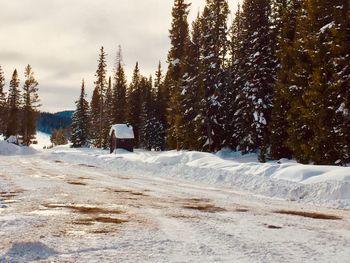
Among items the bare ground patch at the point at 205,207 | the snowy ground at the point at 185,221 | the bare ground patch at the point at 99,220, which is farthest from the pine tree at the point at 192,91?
the bare ground patch at the point at 99,220

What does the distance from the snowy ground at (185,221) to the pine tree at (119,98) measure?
49869 mm

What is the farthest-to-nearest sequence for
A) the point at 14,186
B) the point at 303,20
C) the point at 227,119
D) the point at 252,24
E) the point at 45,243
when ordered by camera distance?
the point at 227,119 < the point at 252,24 < the point at 303,20 < the point at 14,186 < the point at 45,243

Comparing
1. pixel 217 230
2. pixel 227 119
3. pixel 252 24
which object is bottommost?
pixel 217 230

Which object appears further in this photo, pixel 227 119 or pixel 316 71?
pixel 227 119

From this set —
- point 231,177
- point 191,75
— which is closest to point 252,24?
point 191,75

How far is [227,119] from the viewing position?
38.3 metres

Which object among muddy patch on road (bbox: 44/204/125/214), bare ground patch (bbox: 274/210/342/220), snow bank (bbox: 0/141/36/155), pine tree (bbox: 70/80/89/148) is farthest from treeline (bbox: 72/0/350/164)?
pine tree (bbox: 70/80/89/148)

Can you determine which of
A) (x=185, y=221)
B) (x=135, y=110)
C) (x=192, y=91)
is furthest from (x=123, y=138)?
(x=185, y=221)

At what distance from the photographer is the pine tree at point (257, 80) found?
32438 mm

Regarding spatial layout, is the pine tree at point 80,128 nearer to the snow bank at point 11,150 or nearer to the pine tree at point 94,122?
the pine tree at point 94,122

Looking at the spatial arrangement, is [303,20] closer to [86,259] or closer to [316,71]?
[316,71]

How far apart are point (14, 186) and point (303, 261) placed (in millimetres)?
11092

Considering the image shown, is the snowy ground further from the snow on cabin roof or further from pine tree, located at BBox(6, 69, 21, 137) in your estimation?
pine tree, located at BBox(6, 69, 21, 137)

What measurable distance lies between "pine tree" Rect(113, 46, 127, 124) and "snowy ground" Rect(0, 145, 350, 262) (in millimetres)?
49869
